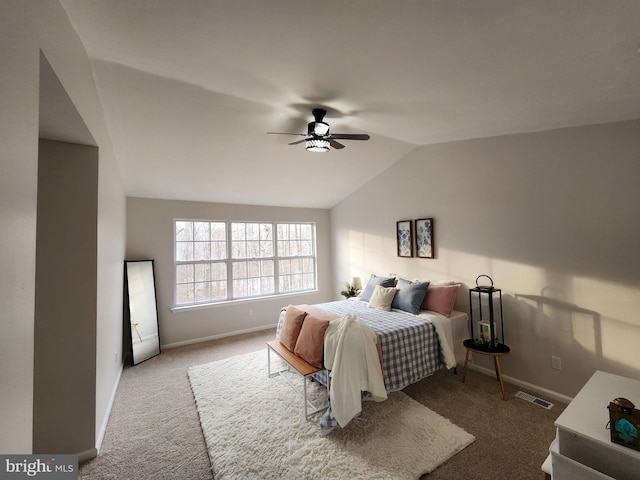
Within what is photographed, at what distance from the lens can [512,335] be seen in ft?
10.2

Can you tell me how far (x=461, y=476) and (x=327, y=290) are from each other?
4139 millimetres

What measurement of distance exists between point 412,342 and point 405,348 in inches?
4.6

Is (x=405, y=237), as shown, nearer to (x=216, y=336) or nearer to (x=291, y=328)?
(x=291, y=328)

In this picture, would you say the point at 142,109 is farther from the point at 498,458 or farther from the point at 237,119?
the point at 498,458

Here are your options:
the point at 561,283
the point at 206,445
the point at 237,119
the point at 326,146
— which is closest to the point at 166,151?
the point at 237,119

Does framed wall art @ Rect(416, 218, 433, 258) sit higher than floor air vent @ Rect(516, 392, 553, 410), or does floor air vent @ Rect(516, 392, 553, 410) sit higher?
framed wall art @ Rect(416, 218, 433, 258)

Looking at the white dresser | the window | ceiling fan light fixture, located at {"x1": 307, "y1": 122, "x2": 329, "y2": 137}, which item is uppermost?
ceiling fan light fixture, located at {"x1": 307, "y1": 122, "x2": 329, "y2": 137}

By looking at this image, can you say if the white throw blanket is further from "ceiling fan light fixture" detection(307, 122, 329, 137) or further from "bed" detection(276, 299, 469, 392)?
"ceiling fan light fixture" detection(307, 122, 329, 137)

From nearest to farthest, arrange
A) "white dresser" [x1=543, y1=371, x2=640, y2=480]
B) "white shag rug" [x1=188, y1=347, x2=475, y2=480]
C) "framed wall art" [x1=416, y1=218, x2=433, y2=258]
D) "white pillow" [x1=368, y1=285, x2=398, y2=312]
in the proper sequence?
"white dresser" [x1=543, y1=371, x2=640, y2=480]
"white shag rug" [x1=188, y1=347, x2=475, y2=480]
"white pillow" [x1=368, y1=285, x2=398, y2=312]
"framed wall art" [x1=416, y1=218, x2=433, y2=258]

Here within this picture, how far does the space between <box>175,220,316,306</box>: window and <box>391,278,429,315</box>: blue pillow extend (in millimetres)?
2475

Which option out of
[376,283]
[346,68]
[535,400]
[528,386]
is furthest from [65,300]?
[528,386]

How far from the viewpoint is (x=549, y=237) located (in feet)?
9.24

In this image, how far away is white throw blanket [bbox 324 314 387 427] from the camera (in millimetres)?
2277

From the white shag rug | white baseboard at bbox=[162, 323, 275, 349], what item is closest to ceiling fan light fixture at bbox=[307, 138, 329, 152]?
the white shag rug
